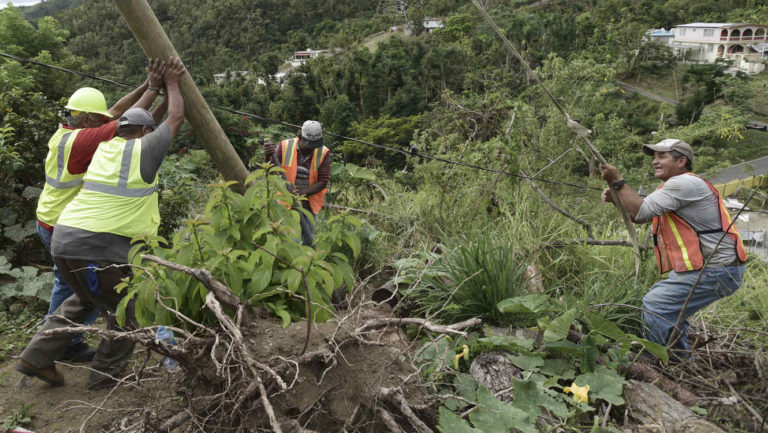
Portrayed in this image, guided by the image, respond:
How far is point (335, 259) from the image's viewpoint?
8.10ft

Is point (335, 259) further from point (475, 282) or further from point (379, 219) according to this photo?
point (379, 219)

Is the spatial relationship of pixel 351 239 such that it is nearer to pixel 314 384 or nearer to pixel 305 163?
pixel 314 384

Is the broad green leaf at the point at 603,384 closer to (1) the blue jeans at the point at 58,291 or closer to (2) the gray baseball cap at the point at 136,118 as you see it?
(2) the gray baseball cap at the point at 136,118

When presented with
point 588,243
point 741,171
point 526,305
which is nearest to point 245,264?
point 526,305

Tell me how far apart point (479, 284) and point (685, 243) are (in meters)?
1.37

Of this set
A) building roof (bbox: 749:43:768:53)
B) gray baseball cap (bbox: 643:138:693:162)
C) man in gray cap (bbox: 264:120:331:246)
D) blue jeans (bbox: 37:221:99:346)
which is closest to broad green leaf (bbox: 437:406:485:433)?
gray baseball cap (bbox: 643:138:693:162)

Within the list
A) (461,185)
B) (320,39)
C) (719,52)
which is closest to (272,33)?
(320,39)

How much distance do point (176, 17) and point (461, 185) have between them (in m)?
119

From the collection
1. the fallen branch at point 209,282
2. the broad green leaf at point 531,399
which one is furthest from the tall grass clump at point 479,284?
the fallen branch at point 209,282

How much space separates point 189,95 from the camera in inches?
117

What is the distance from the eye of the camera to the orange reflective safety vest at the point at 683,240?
10.3ft

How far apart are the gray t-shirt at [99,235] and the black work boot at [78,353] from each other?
1071 millimetres

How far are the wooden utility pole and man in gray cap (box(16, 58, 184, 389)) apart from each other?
67mm

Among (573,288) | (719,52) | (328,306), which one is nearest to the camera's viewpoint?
(328,306)
